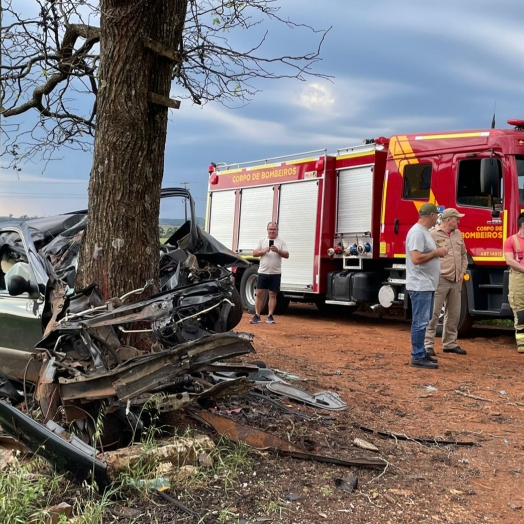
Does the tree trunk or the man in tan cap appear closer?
the tree trunk

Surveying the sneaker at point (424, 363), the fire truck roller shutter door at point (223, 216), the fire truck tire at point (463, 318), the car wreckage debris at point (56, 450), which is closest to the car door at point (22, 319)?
the car wreckage debris at point (56, 450)

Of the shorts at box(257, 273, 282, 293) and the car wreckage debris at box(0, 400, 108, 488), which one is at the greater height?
the shorts at box(257, 273, 282, 293)

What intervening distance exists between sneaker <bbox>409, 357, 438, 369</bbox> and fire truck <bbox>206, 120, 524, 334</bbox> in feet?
7.45

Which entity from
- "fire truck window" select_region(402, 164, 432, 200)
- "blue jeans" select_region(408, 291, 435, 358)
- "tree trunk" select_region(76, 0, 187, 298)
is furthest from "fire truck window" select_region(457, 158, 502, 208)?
"tree trunk" select_region(76, 0, 187, 298)

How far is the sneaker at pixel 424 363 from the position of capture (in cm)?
767

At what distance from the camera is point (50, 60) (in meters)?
7.81

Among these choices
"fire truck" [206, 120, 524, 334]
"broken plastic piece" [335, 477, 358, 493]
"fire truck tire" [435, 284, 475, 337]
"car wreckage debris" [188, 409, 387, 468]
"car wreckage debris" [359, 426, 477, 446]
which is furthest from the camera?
"fire truck tire" [435, 284, 475, 337]

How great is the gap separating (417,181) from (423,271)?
11.4ft

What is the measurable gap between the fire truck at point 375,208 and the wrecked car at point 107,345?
215 inches

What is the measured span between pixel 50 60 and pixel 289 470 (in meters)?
5.94

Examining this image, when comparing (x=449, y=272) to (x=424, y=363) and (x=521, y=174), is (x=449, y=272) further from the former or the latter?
(x=521, y=174)

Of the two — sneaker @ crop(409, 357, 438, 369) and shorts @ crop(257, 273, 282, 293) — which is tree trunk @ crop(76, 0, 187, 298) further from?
shorts @ crop(257, 273, 282, 293)

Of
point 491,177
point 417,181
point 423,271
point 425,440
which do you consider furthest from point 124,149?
point 417,181

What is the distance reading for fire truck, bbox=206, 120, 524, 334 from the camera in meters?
9.58
